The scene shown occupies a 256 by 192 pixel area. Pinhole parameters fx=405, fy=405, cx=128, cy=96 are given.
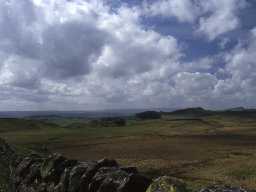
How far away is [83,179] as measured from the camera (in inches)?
690

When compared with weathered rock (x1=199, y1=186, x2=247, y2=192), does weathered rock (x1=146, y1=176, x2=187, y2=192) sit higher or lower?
lower

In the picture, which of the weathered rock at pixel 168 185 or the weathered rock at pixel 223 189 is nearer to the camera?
the weathered rock at pixel 223 189

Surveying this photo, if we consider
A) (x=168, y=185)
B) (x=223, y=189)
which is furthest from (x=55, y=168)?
(x=223, y=189)

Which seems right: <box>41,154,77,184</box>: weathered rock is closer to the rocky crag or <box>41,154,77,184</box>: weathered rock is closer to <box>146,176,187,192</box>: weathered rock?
the rocky crag

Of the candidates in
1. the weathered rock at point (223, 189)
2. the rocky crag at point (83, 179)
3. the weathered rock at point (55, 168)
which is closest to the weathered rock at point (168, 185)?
the rocky crag at point (83, 179)

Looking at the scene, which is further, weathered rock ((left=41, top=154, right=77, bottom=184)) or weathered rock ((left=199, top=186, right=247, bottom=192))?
weathered rock ((left=41, top=154, right=77, bottom=184))

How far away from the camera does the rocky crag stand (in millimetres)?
13438

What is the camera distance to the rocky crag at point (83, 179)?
44.1ft

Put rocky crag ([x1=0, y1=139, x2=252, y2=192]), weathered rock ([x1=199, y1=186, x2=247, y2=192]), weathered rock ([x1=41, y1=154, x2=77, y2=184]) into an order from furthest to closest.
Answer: weathered rock ([x1=41, y1=154, x2=77, y2=184]), rocky crag ([x1=0, y1=139, x2=252, y2=192]), weathered rock ([x1=199, y1=186, x2=247, y2=192])

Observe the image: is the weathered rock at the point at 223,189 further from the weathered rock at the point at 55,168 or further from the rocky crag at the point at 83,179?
the weathered rock at the point at 55,168

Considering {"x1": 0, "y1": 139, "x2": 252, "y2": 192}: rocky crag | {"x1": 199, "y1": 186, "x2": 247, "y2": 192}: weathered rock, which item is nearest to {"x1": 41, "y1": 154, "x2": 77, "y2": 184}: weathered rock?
{"x1": 0, "y1": 139, "x2": 252, "y2": 192}: rocky crag

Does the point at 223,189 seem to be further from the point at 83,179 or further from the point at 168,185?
the point at 83,179

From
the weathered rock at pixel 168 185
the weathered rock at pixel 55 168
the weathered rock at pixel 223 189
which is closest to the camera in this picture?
the weathered rock at pixel 223 189

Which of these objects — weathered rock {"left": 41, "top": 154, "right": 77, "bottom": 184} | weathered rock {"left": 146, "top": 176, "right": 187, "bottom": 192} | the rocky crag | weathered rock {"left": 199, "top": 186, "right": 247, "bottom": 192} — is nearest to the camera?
weathered rock {"left": 199, "top": 186, "right": 247, "bottom": 192}
